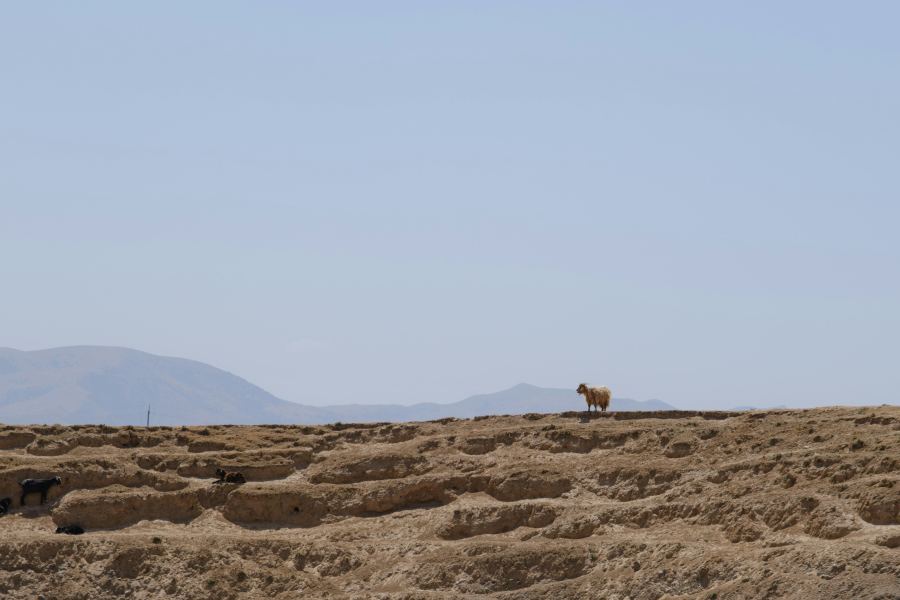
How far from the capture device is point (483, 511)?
4797cm

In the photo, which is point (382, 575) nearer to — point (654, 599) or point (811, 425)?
point (654, 599)

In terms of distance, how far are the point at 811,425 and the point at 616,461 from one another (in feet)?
23.8

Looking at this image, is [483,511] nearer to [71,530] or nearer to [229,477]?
[229,477]

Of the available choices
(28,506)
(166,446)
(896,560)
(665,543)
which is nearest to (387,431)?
(166,446)

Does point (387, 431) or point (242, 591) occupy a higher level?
point (387, 431)

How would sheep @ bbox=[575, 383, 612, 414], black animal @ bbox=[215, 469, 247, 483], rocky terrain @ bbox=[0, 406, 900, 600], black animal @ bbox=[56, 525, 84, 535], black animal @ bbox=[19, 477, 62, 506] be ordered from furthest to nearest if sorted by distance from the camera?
1. sheep @ bbox=[575, 383, 612, 414]
2. black animal @ bbox=[215, 469, 247, 483]
3. black animal @ bbox=[19, 477, 62, 506]
4. black animal @ bbox=[56, 525, 84, 535]
5. rocky terrain @ bbox=[0, 406, 900, 600]

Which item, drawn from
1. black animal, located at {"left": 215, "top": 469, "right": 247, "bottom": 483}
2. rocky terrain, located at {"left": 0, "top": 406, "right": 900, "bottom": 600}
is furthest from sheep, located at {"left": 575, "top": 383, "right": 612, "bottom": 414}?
black animal, located at {"left": 215, "top": 469, "right": 247, "bottom": 483}

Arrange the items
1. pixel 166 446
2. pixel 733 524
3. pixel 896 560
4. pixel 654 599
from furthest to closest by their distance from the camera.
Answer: pixel 166 446 → pixel 733 524 → pixel 654 599 → pixel 896 560

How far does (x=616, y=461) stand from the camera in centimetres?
5128

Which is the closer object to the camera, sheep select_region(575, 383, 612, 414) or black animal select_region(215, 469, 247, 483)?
black animal select_region(215, 469, 247, 483)

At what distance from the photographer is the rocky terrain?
4062 centimetres

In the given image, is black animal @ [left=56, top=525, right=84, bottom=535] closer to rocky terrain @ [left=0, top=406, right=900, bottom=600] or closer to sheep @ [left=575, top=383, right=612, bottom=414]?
rocky terrain @ [left=0, top=406, right=900, bottom=600]

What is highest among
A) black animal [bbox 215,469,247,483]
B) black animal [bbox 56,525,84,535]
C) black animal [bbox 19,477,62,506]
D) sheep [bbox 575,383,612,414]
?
sheep [bbox 575,383,612,414]

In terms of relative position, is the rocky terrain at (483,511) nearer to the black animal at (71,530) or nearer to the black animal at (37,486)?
the black animal at (37,486)
